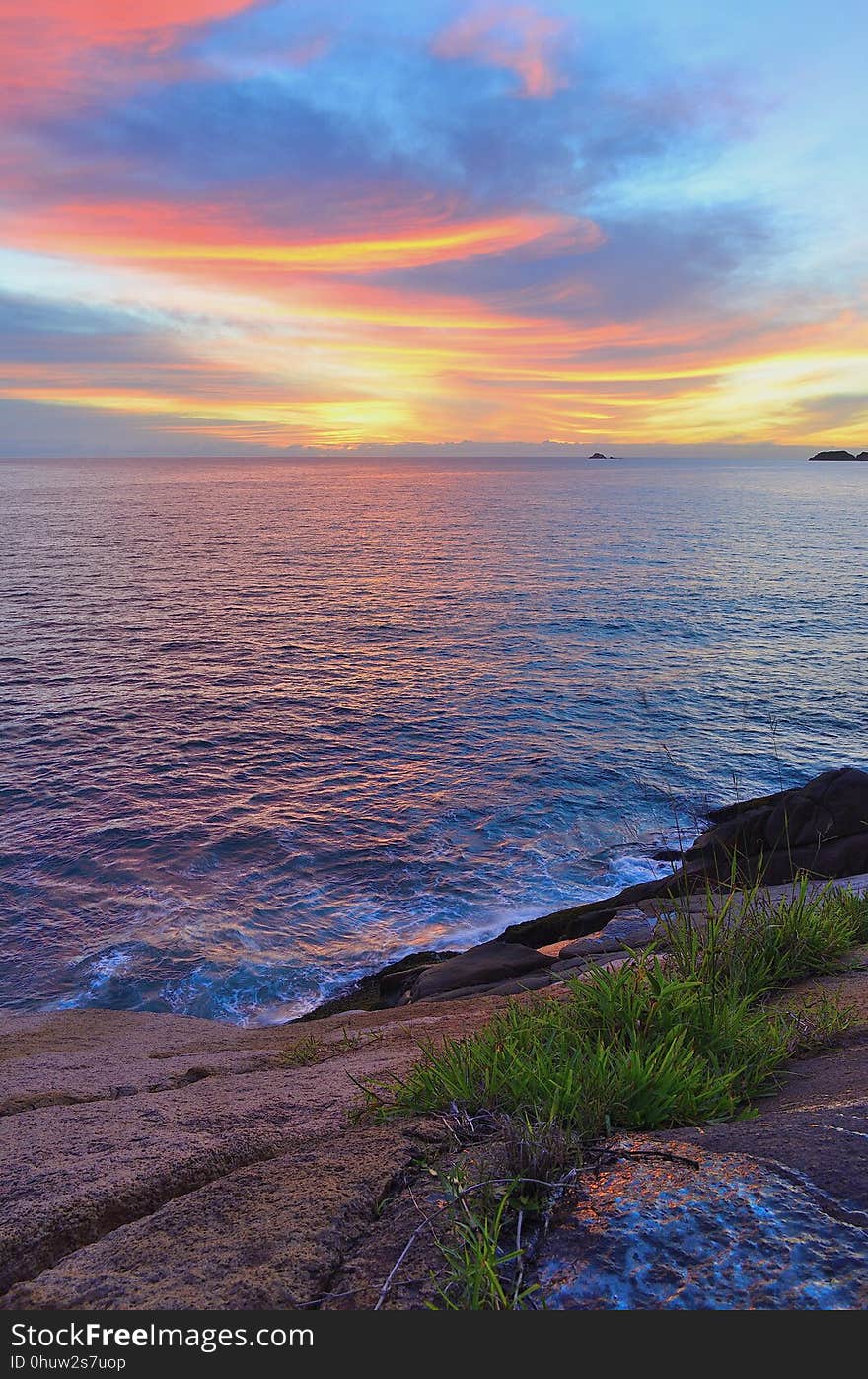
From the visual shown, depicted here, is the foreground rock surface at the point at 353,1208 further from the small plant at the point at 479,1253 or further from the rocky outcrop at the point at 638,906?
the rocky outcrop at the point at 638,906

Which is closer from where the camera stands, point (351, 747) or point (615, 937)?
point (615, 937)

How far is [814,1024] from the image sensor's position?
172 inches

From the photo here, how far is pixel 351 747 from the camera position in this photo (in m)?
27.3

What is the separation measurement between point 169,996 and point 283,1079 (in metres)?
10.9

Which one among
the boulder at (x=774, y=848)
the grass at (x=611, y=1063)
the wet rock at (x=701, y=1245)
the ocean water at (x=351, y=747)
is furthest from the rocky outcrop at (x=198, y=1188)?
the boulder at (x=774, y=848)

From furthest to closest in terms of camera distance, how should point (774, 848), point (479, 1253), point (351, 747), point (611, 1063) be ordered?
point (351, 747), point (774, 848), point (611, 1063), point (479, 1253)

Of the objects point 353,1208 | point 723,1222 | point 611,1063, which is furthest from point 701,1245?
point 353,1208

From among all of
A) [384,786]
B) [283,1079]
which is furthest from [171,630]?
[283,1079]

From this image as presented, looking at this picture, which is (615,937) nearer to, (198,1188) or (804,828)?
(804,828)

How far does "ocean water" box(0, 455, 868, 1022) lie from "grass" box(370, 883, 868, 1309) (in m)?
3.69

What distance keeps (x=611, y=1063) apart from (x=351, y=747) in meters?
24.0

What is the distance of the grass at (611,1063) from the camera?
261cm

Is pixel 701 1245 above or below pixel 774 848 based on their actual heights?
above

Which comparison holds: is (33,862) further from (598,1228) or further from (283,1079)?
(598,1228)
